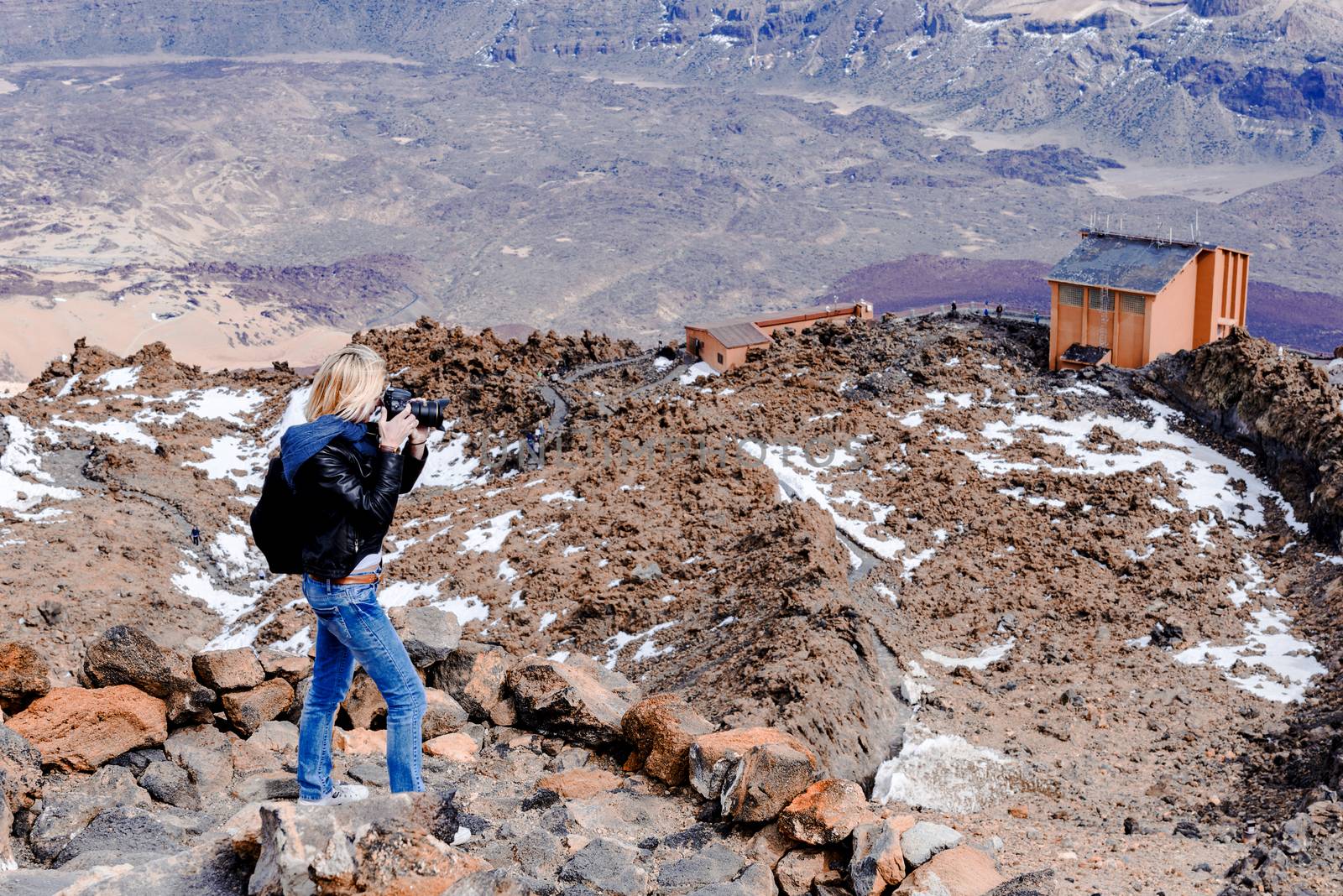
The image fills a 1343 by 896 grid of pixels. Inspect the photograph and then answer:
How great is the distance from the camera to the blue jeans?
6.96 m

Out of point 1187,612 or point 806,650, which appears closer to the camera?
point 806,650

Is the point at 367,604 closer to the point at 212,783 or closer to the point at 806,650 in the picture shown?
the point at 212,783

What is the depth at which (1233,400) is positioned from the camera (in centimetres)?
2538

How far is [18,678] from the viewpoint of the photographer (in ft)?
29.7

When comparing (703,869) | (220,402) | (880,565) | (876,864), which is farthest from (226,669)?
(220,402)

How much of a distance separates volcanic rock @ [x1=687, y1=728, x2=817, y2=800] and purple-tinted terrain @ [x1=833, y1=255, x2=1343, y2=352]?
106012mm

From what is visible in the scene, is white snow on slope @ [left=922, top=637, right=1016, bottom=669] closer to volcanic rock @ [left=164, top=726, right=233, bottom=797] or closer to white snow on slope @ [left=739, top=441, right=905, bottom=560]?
white snow on slope @ [left=739, top=441, right=905, bottom=560]

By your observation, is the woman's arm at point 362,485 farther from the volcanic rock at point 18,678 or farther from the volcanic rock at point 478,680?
the volcanic rock at point 478,680

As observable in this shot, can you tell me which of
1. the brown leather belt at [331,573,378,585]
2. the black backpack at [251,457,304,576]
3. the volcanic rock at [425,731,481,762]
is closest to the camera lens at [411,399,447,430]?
the black backpack at [251,457,304,576]

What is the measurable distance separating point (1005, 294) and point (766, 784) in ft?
435

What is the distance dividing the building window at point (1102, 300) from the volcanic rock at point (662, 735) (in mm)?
22945

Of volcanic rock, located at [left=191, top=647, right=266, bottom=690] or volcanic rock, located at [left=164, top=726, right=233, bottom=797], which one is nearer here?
volcanic rock, located at [left=164, top=726, right=233, bottom=797]

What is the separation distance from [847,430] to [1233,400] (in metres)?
7.44

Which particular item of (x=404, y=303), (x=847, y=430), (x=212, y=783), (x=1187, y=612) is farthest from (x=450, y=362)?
(x=404, y=303)
